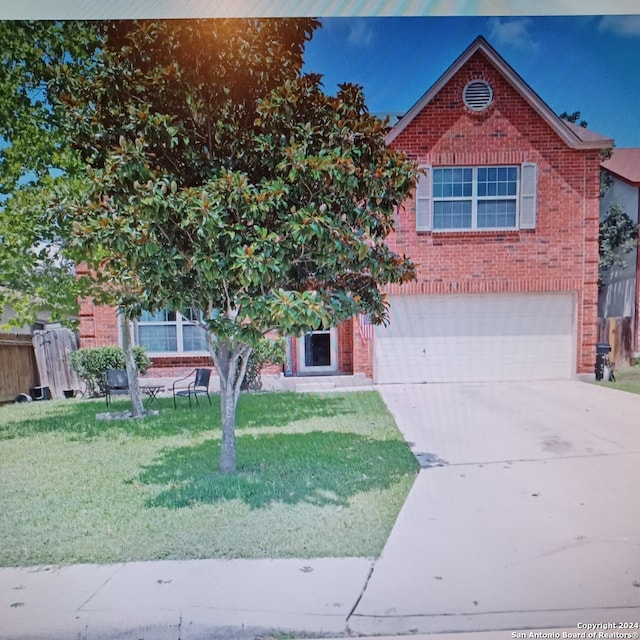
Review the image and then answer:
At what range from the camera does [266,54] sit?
1.39m

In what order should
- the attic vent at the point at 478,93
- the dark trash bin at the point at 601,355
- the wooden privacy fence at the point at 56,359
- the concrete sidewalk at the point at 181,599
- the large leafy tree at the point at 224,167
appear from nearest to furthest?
the concrete sidewalk at the point at 181,599
the large leafy tree at the point at 224,167
the attic vent at the point at 478,93
the dark trash bin at the point at 601,355
the wooden privacy fence at the point at 56,359

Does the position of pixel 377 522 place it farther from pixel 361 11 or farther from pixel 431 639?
pixel 361 11

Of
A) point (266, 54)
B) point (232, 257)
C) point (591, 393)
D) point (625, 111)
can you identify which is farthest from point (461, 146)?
point (591, 393)

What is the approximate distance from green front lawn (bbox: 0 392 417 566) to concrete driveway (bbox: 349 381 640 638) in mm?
129

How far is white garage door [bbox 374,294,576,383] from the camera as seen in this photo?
1.63 m

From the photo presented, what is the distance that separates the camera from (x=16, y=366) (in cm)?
171

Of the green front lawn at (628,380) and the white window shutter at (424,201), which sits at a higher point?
the white window shutter at (424,201)

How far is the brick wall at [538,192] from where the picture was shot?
4.78 ft

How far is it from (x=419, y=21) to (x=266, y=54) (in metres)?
0.55

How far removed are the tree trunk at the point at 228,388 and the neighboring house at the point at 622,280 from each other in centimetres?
148

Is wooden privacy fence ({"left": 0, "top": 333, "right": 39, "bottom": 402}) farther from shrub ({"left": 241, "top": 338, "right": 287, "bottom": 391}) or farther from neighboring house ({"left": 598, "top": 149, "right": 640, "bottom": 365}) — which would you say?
neighboring house ({"left": 598, "top": 149, "right": 640, "bottom": 365})

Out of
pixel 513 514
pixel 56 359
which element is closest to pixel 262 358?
pixel 56 359

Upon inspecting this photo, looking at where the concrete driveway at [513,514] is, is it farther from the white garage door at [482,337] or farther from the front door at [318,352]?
the front door at [318,352]

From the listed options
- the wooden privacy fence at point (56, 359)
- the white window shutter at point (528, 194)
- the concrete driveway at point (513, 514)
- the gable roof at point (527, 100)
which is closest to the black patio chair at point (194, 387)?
the wooden privacy fence at point (56, 359)
